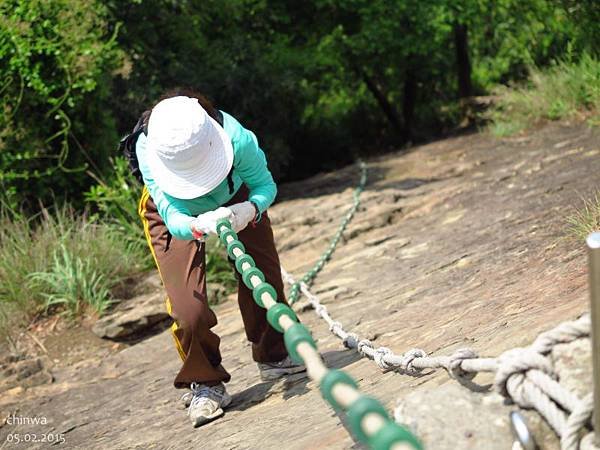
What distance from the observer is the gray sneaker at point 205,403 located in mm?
4090

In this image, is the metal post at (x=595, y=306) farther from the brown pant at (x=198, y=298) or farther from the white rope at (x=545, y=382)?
the brown pant at (x=198, y=298)

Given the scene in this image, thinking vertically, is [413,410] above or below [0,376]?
above

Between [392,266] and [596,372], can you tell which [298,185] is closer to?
[392,266]

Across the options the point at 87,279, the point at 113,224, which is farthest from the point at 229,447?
the point at 113,224

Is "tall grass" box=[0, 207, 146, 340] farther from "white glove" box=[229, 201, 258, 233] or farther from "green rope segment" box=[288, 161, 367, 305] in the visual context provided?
"white glove" box=[229, 201, 258, 233]

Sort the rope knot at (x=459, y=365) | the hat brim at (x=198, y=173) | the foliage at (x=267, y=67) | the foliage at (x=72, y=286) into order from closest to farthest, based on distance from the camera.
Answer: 1. the rope knot at (x=459, y=365)
2. the hat brim at (x=198, y=173)
3. the foliage at (x=72, y=286)
4. the foliage at (x=267, y=67)

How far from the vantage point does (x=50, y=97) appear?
26.5ft

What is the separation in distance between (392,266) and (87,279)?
2401mm

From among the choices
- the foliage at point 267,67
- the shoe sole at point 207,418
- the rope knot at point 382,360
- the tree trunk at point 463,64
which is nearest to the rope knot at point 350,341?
the rope knot at point 382,360

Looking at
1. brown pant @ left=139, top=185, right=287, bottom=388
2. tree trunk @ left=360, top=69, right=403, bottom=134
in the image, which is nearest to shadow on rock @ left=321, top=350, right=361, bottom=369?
brown pant @ left=139, top=185, right=287, bottom=388

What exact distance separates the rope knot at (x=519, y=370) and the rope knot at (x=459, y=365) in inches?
9.8

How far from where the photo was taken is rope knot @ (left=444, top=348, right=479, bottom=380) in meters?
2.81

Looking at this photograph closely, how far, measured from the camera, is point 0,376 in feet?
19.4

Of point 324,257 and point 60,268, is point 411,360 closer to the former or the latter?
point 324,257
